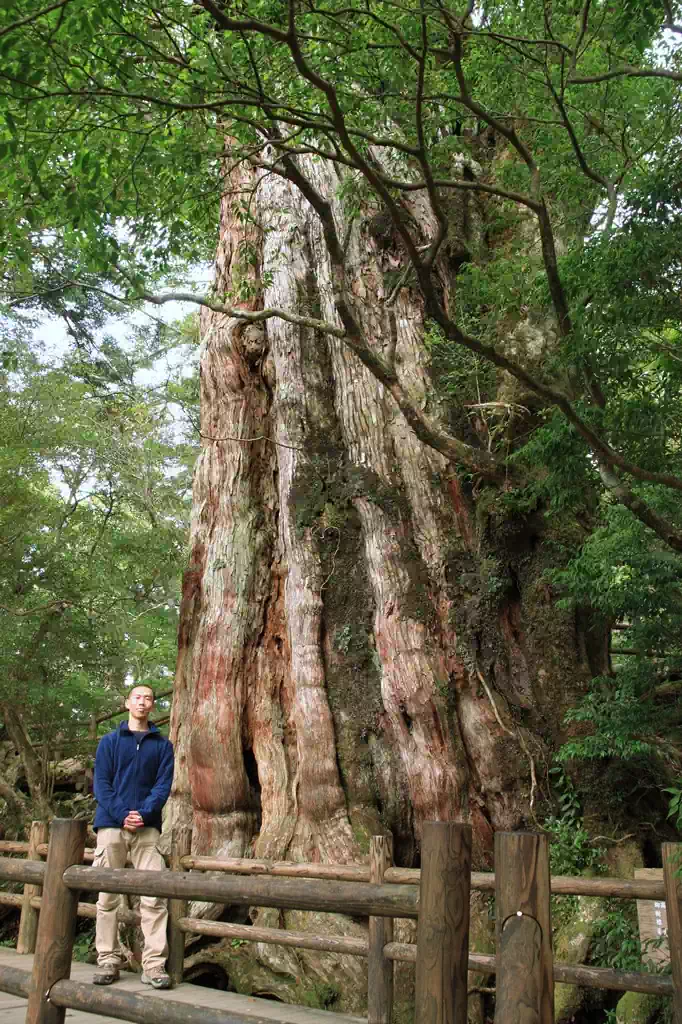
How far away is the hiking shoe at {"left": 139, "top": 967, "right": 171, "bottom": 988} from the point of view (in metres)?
4.89

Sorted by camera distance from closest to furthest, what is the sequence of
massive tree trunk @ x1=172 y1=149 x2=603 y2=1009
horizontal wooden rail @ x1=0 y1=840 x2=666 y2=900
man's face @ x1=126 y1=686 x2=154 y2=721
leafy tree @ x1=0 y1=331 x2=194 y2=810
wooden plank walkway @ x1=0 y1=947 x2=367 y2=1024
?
horizontal wooden rail @ x1=0 y1=840 x2=666 y2=900, wooden plank walkway @ x1=0 y1=947 x2=367 y2=1024, man's face @ x1=126 y1=686 x2=154 y2=721, massive tree trunk @ x1=172 y1=149 x2=603 y2=1009, leafy tree @ x1=0 y1=331 x2=194 y2=810

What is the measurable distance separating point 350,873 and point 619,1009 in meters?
1.86

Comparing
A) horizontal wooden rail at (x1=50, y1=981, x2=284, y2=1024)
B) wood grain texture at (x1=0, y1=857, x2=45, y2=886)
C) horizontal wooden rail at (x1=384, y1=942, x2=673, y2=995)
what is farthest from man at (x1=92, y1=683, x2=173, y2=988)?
horizontal wooden rail at (x1=50, y1=981, x2=284, y2=1024)

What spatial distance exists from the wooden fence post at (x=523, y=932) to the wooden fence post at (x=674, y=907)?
1409mm

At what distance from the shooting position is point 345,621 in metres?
7.36

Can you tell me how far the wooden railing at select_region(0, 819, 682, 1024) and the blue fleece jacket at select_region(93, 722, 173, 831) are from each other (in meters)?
1.32

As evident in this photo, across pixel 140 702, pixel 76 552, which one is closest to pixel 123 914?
pixel 140 702

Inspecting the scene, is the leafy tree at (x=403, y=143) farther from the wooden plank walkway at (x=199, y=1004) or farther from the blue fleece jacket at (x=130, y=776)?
the wooden plank walkway at (x=199, y=1004)

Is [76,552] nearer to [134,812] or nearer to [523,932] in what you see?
[134,812]

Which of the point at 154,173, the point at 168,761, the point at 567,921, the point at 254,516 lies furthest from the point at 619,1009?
the point at 154,173

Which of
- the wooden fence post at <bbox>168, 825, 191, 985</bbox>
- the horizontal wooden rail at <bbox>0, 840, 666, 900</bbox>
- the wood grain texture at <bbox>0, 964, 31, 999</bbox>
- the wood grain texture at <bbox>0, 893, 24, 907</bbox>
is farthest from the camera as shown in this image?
the wood grain texture at <bbox>0, 893, 24, 907</bbox>

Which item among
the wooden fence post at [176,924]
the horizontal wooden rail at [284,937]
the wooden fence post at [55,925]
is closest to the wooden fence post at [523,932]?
the wooden fence post at [55,925]

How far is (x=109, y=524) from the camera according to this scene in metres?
13.6

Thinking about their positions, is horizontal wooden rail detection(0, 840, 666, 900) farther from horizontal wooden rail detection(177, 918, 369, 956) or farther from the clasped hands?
the clasped hands
